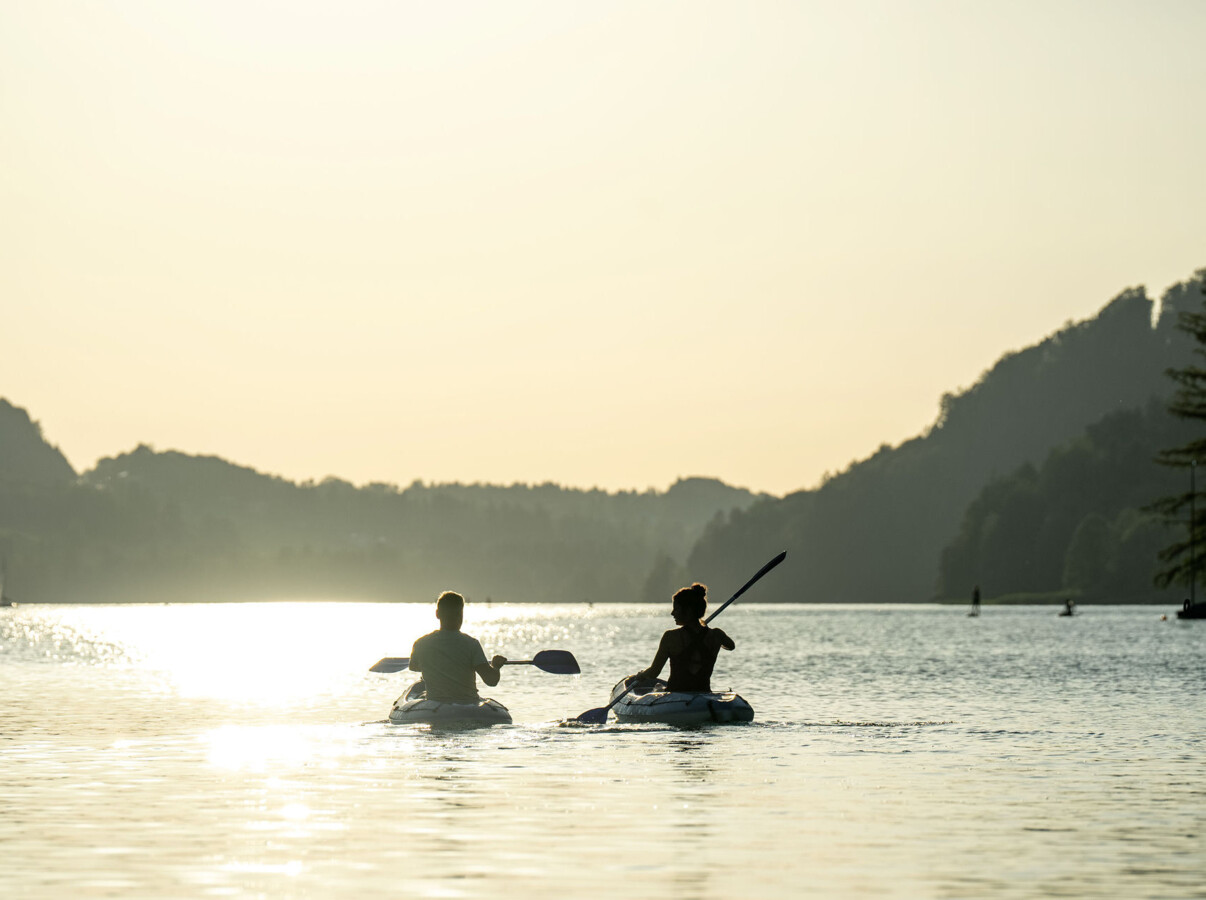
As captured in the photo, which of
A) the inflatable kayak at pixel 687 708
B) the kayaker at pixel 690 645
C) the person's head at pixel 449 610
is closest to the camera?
the person's head at pixel 449 610

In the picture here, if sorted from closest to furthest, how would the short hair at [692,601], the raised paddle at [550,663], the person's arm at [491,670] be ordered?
the person's arm at [491,670] → the short hair at [692,601] → the raised paddle at [550,663]

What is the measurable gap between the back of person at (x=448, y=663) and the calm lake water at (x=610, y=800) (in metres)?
1.01

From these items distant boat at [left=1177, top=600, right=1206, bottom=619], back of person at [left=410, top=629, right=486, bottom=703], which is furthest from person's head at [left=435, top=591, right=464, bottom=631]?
distant boat at [left=1177, top=600, right=1206, bottom=619]

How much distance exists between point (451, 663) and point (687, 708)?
14.0 feet

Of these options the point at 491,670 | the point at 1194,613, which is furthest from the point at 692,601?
the point at 1194,613

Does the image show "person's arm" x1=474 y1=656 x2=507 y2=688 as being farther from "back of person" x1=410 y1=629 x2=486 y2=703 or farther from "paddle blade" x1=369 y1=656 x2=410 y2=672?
"paddle blade" x1=369 y1=656 x2=410 y2=672

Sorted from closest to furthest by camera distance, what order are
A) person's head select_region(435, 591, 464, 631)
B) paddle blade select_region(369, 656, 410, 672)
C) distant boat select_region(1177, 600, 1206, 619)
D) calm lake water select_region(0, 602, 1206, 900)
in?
calm lake water select_region(0, 602, 1206, 900) < person's head select_region(435, 591, 464, 631) < paddle blade select_region(369, 656, 410, 672) < distant boat select_region(1177, 600, 1206, 619)

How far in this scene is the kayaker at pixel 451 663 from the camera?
2909 cm

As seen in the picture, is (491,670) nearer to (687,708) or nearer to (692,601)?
(692,601)

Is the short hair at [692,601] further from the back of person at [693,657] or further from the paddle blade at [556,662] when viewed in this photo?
the paddle blade at [556,662]

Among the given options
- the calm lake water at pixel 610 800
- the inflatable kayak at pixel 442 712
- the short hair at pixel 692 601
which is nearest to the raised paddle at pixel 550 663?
the calm lake water at pixel 610 800

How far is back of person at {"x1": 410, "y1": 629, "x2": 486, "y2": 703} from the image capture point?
1159 inches

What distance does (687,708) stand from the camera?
3067cm

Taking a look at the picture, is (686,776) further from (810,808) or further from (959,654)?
(959,654)
